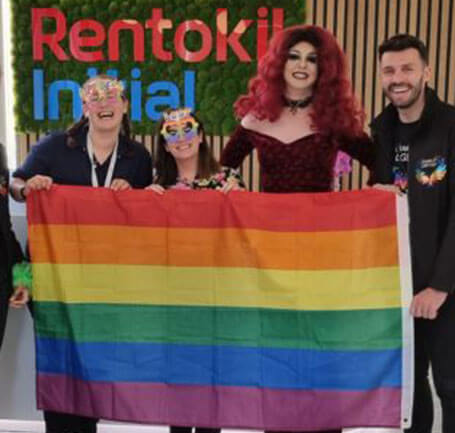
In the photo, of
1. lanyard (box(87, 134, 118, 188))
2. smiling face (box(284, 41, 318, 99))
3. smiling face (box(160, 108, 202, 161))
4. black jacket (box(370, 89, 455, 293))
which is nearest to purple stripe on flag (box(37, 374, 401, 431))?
black jacket (box(370, 89, 455, 293))

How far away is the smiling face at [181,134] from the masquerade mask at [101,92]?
8.4 inches

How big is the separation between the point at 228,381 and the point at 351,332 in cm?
49

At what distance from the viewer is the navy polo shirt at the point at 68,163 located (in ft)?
7.81

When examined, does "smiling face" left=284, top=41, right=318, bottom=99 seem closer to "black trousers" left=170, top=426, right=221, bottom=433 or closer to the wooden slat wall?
"black trousers" left=170, top=426, right=221, bottom=433

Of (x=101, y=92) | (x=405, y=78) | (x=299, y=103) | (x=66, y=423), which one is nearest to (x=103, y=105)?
(x=101, y=92)

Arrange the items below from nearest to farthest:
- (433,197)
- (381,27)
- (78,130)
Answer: (433,197) → (78,130) → (381,27)

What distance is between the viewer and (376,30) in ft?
20.2

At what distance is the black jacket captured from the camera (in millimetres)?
2168

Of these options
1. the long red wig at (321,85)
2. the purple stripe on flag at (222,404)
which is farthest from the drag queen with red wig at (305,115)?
the purple stripe on flag at (222,404)

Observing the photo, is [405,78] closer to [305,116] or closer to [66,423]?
[305,116]

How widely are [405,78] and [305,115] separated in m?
0.39

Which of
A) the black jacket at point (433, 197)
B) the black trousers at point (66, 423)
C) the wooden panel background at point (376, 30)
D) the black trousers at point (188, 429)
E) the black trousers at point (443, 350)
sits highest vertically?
the wooden panel background at point (376, 30)

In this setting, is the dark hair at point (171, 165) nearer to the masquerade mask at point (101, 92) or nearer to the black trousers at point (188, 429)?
the masquerade mask at point (101, 92)

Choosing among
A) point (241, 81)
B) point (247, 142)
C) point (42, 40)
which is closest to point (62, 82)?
point (42, 40)
